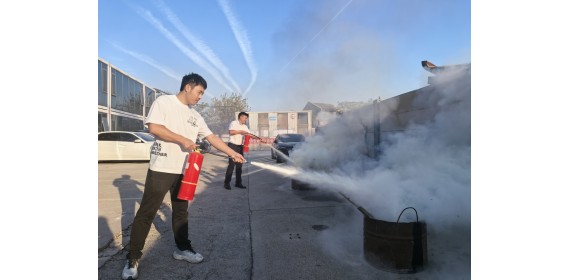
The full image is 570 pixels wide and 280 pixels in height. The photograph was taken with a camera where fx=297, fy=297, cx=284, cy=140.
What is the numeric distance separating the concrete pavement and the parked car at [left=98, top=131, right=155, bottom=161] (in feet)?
22.7

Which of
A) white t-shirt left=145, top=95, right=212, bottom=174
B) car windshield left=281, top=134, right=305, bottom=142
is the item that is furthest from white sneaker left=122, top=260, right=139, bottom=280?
car windshield left=281, top=134, right=305, bottom=142

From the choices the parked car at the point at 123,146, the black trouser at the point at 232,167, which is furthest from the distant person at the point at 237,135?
the parked car at the point at 123,146

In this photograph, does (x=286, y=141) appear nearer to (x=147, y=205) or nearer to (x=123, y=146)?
(x=123, y=146)

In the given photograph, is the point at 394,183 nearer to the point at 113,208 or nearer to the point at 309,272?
the point at 309,272

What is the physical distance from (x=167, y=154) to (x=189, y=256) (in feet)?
3.59

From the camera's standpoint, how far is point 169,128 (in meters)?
2.74

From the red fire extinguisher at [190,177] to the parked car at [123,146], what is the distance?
437 inches

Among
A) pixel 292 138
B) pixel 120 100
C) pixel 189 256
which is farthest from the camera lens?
pixel 120 100

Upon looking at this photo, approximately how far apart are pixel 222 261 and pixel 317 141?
17.1 feet

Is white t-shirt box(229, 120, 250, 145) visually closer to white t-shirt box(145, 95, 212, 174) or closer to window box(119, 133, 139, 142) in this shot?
white t-shirt box(145, 95, 212, 174)

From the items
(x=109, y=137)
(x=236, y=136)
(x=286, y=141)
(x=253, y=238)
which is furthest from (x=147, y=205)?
(x=109, y=137)

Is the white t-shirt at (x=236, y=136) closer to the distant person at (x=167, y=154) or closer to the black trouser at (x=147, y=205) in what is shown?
the distant person at (x=167, y=154)

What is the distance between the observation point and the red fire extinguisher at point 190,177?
269 cm
